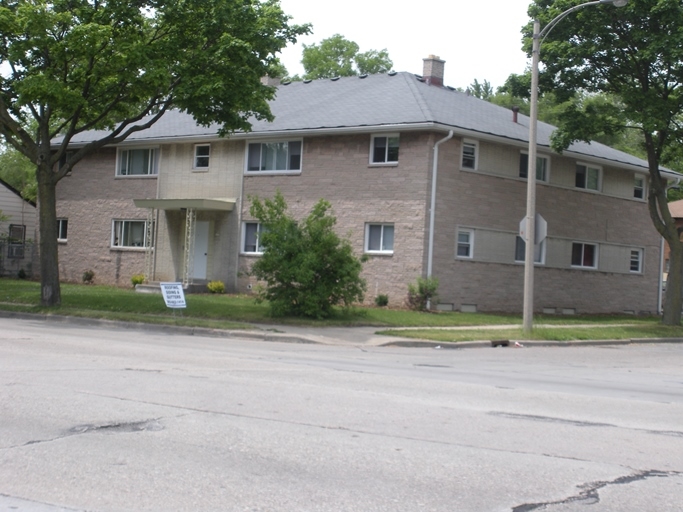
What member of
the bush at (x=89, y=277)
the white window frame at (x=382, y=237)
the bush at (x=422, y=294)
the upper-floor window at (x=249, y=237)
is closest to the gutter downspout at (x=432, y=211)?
the bush at (x=422, y=294)

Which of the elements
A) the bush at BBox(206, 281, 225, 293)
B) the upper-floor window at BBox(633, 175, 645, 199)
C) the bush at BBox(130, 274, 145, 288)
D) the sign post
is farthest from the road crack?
the upper-floor window at BBox(633, 175, 645, 199)

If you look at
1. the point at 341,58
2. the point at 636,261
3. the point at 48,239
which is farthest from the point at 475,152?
the point at 341,58

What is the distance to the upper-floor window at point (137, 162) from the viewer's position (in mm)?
34469

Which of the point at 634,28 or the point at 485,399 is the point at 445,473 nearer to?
the point at 485,399

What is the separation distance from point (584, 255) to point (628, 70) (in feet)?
28.9

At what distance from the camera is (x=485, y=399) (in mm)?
10727

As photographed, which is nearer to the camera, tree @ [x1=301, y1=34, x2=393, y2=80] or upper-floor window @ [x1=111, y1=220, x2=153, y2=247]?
upper-floor window @ [x1=111, y1=220, x2=153, y2=247]

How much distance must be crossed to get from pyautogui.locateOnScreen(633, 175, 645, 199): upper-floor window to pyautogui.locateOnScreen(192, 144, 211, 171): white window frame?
17961 millimetres

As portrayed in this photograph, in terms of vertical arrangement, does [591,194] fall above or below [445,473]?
above

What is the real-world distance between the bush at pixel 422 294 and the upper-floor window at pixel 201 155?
10412 millimetres

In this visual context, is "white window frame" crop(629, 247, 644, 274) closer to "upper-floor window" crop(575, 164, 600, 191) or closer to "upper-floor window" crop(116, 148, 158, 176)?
"upper-floor window" crop(575, 164, 600, 191)

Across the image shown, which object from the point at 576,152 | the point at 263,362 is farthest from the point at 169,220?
the point at 263,362

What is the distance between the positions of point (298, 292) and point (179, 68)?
260 inches

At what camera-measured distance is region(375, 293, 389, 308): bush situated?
28000 mm
